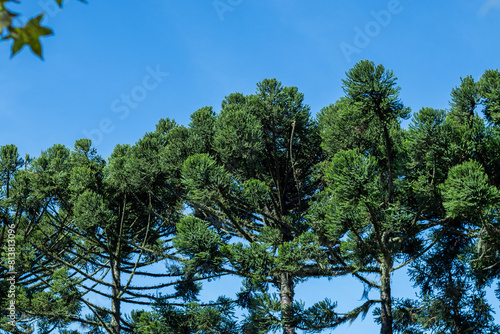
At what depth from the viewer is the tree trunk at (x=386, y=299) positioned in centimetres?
1053

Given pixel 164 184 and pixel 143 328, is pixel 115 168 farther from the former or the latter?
pixel 143 328

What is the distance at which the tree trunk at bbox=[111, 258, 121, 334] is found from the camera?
12.9m

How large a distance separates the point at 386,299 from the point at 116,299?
6.59m

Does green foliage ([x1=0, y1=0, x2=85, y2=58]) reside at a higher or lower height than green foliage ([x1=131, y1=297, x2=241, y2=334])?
lower

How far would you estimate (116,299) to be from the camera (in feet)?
43.2

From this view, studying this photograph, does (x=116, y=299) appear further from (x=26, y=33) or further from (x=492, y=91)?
(x=26, y=33)

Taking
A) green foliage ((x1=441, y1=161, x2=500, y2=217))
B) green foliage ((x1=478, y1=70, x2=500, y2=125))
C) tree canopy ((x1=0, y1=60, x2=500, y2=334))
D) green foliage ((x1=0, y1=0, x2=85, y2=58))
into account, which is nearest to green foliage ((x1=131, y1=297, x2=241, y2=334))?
tree canopy ((x1=0, y1=60, x2=500, y2=334))

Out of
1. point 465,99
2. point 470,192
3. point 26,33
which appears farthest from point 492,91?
point 26,33

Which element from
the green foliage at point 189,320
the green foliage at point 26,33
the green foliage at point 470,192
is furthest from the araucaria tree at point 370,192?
the green foliage at point 26,33

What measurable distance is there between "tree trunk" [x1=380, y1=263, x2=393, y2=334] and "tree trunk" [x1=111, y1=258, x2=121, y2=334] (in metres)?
6.17

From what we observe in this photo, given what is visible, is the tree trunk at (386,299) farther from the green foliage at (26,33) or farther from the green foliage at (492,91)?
the green foliage at (26,33)

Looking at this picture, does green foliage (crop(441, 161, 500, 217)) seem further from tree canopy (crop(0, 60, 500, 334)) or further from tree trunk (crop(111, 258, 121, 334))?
tree trunk (crop(111, 258, 121, 334))

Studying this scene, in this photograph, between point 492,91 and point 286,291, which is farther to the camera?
point 286,291

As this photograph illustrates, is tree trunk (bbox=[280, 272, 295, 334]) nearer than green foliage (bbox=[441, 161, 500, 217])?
No
